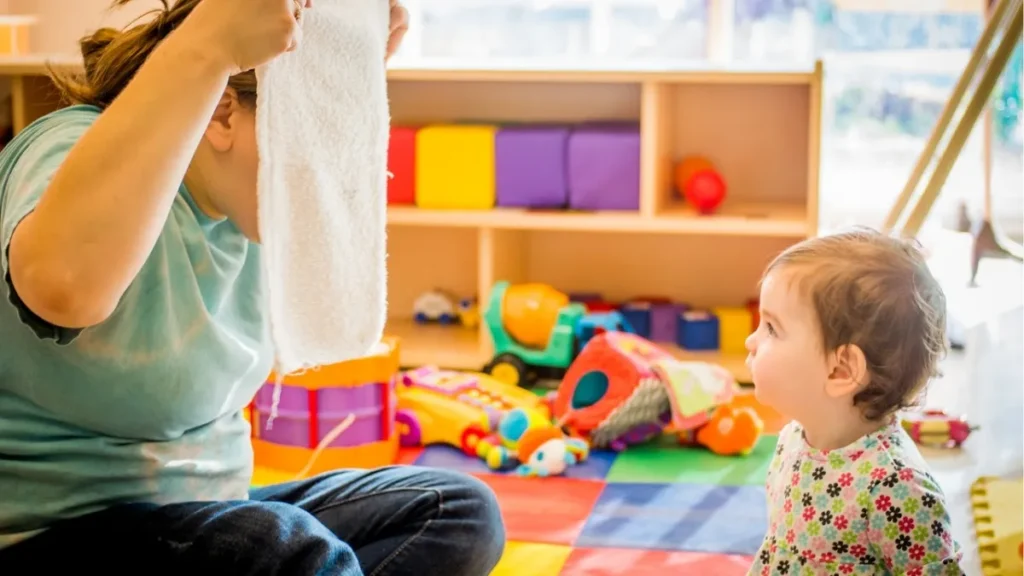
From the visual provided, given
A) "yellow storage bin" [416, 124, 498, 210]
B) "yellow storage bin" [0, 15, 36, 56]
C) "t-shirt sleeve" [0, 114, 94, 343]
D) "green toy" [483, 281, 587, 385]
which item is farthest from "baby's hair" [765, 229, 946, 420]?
"yellow storage bin" [0, 15, 36, 56]

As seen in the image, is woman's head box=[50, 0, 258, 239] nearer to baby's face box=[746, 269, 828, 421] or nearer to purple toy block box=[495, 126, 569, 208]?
baby's face box=[746, 269, 828, 421]

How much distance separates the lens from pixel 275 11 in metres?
0.85

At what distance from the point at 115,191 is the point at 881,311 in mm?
621

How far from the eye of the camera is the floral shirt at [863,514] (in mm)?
1071

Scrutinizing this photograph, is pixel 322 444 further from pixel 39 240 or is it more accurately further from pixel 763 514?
pixel 39 240

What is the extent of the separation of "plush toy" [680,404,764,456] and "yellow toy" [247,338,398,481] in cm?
50

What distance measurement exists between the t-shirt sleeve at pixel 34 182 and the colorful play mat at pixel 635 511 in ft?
2.60

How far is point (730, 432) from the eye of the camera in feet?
6.63

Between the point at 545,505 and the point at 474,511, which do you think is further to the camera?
the point at 545,505

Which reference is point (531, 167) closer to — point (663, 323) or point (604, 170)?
point (604, 170)

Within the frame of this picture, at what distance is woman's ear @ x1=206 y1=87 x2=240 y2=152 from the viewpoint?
1.01 m

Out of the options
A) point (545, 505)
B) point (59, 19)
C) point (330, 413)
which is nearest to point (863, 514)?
point (545, 505)

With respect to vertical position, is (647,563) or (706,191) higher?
(706,191)

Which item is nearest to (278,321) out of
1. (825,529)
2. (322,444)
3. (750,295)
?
(825,529)
